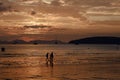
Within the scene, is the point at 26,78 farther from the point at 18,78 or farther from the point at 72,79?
the point at 72,79

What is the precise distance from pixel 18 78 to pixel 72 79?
568cm

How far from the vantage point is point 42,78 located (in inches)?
1273

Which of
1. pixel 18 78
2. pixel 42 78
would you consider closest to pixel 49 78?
pixel 42 78

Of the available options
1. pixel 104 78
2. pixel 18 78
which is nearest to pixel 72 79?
pixel 104 78

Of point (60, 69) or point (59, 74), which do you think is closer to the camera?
point (59, 74)

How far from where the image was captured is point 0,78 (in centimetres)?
3253

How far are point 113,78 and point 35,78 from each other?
8.04 m

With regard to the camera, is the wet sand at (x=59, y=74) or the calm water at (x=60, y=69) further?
the calm water at (x=60, y=69)

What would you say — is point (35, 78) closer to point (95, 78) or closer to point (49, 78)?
point (49, 78)

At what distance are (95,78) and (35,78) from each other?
618cm

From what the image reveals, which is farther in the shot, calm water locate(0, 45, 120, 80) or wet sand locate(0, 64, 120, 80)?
calm water locate(0, 45, 120, 80)

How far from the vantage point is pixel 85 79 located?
3166cm

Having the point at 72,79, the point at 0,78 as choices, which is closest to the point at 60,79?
the point at 72,79

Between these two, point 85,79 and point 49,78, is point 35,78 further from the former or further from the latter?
point 85,79
